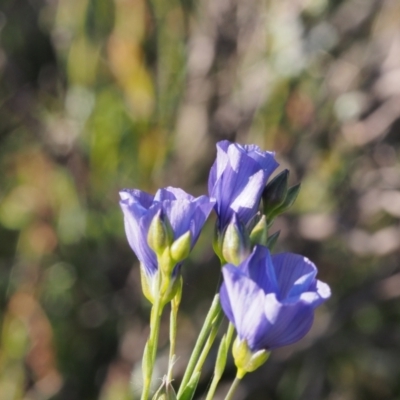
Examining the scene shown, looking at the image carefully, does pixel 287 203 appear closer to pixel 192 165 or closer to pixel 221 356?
pixel 221 356

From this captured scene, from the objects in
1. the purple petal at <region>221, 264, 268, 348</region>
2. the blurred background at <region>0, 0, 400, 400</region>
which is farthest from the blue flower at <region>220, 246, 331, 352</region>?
the blurred background at <region>0, 0, 400, 400</region>

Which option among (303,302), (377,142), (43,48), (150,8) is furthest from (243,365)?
(43,48)

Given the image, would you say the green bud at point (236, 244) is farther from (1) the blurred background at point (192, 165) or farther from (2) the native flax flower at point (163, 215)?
(1) the blurred background at point (192, 165)

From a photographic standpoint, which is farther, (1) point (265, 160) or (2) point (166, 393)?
(1) point (265, 160)

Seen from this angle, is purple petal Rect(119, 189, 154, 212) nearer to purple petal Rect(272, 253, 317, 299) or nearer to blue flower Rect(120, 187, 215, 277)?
blue flower Rect(120, 187, 215, 277)

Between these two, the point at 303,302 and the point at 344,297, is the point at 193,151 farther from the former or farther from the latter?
the point at 303,302

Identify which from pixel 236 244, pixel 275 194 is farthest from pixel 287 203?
pixel 236 244

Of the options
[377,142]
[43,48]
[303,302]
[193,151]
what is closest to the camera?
[303,302]
